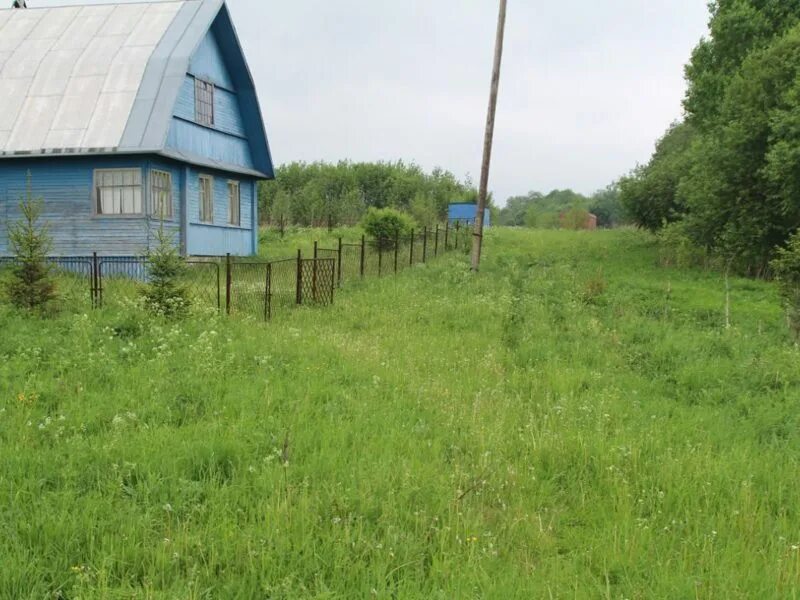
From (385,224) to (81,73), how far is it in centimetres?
A: 1056

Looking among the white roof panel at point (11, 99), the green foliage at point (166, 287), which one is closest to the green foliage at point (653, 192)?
the green foliage at point (166, 287)

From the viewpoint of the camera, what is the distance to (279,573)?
2.95m

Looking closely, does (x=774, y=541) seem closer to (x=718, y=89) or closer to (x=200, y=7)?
(x=200, y=7)

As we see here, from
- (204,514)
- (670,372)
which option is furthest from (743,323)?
(204,514)

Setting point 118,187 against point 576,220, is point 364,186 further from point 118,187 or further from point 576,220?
point 118,187

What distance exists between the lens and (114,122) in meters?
14.4

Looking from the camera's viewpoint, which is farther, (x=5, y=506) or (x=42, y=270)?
(x=42, y=270)

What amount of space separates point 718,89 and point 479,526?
25279 millimetres

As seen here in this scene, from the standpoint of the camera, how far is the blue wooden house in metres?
14.5

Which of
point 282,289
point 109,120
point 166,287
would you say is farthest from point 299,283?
point 109,120

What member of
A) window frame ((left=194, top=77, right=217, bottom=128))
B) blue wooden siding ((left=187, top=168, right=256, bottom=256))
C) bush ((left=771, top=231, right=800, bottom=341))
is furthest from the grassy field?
window frame ((left=194, top=77, right=217, bottom=128))

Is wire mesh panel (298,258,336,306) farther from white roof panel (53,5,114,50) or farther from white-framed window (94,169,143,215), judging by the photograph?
white roof panel (53,5,114,50)

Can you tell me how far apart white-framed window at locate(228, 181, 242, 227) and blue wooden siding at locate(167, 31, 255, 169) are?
729 millimetres

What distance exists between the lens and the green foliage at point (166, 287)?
865 centimetres
